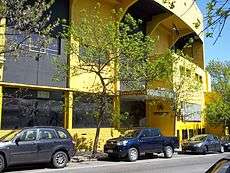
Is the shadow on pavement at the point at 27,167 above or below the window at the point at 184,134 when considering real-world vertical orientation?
below

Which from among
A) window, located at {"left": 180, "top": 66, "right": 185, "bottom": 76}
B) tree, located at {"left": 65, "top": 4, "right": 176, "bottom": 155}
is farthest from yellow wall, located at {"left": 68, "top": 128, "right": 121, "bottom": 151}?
window, located at {"left": 180, "top": 66, "right": 185, "bottom": 76}

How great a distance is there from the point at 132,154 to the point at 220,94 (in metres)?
26.4

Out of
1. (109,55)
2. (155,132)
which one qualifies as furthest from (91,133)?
(109,55)

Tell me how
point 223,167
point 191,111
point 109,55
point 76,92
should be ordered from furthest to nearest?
point 191,111 < point 76,92 < point 109,55 < point 223,167

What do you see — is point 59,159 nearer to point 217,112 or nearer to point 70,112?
point 70,112

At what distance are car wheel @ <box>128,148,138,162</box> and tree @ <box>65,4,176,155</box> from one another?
2.05 m

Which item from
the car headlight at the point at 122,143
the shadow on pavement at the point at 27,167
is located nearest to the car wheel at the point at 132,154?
the car headlight at the point at 122,143

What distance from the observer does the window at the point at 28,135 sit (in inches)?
678

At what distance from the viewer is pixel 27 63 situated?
24312 mm

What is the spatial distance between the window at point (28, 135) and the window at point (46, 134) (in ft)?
0.94

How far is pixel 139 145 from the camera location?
22.5 metres

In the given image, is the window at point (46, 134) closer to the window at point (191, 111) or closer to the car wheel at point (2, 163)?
the car wheel at point (2, 163)

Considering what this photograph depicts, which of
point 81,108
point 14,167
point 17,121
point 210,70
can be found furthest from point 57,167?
point 210,70

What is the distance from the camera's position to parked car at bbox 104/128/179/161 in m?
21.9
